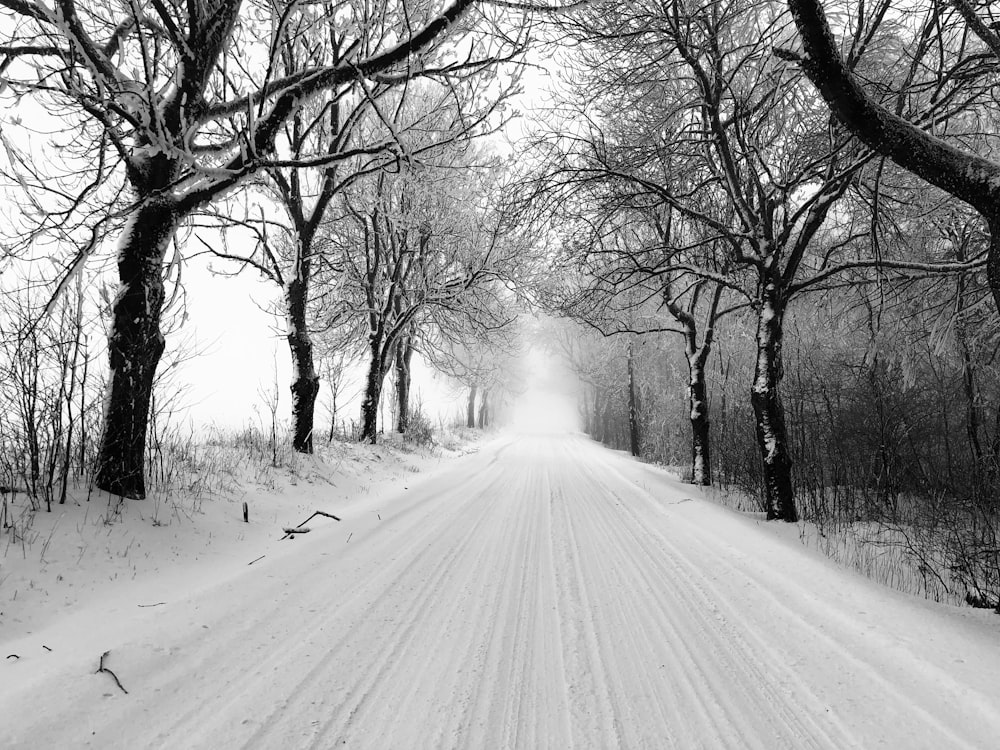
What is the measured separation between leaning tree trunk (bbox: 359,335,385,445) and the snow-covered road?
763cm

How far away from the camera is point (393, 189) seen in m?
11.5

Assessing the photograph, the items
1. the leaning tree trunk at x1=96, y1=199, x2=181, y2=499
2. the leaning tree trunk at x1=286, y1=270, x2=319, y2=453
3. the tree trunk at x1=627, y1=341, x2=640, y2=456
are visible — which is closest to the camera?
the leaning tree trunk at x1=96, y1=199, x2=181, y2=499

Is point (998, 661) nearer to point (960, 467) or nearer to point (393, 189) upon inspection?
point (960, 467)

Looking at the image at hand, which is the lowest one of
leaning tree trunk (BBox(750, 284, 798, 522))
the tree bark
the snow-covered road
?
the snow-covered road

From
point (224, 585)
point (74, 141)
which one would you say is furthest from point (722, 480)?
point (74, 141)

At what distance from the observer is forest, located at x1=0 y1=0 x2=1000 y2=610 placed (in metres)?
3.74

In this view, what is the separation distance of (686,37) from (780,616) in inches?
240

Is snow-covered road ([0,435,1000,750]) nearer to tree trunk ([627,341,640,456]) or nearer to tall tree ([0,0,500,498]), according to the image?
tall tree ([0,0,500,498])

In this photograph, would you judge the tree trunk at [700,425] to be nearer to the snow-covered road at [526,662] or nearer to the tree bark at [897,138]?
the snow-covered road at [526,662]

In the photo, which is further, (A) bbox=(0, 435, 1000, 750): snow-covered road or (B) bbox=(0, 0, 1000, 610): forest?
(B) bbox=(0, 0, 1000, 610): forest

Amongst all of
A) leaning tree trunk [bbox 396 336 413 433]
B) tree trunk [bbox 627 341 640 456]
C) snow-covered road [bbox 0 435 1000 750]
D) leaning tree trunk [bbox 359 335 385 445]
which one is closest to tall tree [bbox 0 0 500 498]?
snow-covered road [bbox 0 435 1000 750]

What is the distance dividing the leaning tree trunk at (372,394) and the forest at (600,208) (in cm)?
7

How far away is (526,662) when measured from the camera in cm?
233

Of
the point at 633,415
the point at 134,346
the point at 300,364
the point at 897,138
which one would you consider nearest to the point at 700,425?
the point at 897,138
